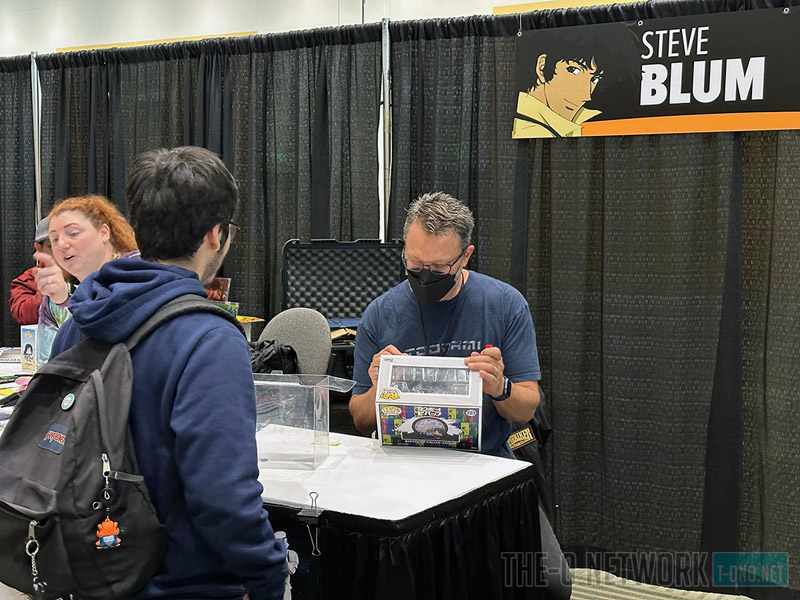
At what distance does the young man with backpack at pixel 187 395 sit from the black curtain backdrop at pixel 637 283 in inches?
91.5

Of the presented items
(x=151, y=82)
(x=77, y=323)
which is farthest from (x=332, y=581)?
(x=151, y=82)

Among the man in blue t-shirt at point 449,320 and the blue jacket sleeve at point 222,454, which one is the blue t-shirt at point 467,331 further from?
the blue jacket sleeve at point 222,454

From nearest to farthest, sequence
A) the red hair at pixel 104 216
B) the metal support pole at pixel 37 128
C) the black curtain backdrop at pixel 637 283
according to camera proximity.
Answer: the red hair at pixel 104 216 < the black curtain backdrop at pixel 637 283 < the metal support pole at pixel 37 128

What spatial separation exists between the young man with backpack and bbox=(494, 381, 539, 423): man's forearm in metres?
1.00

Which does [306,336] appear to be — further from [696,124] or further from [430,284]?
[696,124]

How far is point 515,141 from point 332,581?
2.33 metres

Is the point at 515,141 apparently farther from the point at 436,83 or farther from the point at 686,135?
the point at 686,135

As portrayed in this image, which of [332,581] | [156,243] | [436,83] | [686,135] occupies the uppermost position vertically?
[436,83]

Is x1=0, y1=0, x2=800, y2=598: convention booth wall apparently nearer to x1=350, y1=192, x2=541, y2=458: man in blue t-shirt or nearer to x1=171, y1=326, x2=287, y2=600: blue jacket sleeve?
x1=350, y1=192, x2=541, y2=458: man in blue t-shirt

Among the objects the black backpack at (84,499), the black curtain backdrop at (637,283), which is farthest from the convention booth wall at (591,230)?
the black backpack at (84,499)

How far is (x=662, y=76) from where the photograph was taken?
3184 millimetres

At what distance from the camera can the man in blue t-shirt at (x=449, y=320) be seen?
2.25 m

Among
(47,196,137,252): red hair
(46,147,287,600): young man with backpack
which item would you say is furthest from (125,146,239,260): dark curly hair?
(47,196,137,252): red hair

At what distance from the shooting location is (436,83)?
3.61m
